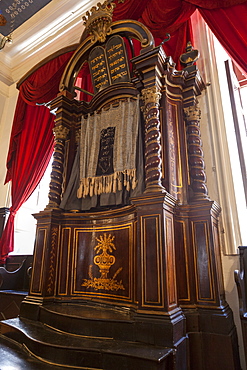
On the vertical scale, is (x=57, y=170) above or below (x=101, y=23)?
below

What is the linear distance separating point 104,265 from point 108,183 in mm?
777

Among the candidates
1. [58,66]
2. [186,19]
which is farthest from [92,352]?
[58,66]

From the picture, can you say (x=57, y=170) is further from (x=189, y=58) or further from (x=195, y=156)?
(x=189, y=58)

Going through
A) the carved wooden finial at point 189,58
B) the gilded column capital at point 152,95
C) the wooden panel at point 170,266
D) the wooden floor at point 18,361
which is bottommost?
the wooden floor at point 18,361

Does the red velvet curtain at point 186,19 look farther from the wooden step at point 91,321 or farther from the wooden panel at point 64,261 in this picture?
the wooden step at point 91,321

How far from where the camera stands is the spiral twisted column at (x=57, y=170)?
2.81m

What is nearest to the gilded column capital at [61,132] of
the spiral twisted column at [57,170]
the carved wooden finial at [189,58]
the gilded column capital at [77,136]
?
the spiral twisted column at [57,170]

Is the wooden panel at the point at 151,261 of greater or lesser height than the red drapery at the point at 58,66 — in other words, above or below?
below

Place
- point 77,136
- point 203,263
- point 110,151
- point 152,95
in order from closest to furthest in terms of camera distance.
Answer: point 203,263, point 152,95, point 110,151, point 77,136

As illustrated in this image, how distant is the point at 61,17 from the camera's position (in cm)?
522

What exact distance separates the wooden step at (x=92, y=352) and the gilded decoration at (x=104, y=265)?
53 centimetres

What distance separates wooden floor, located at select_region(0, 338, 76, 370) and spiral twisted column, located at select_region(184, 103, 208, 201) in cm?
164

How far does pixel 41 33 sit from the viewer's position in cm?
553

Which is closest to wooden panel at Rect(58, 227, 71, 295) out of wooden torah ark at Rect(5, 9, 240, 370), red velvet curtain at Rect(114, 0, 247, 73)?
wooden torah ark at Rect(5, 9, 240, 370)
